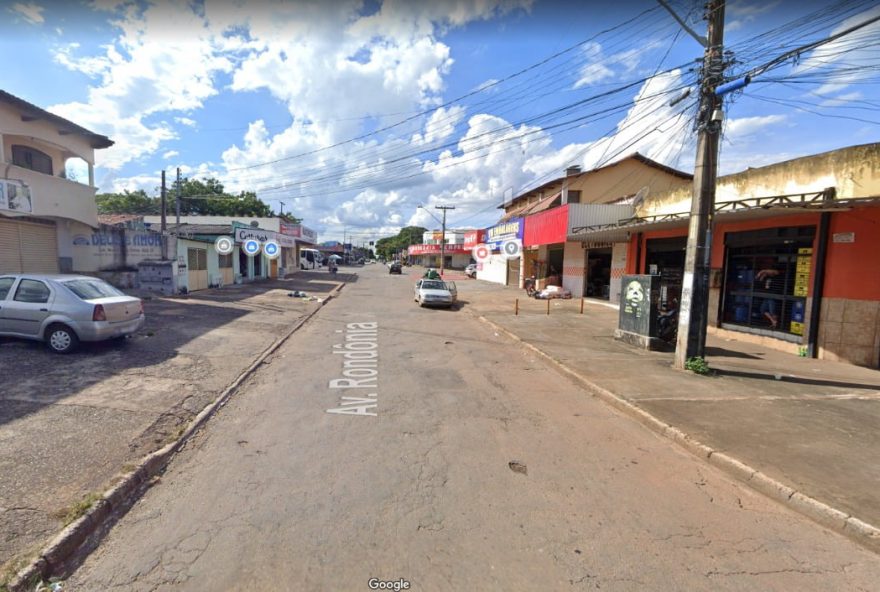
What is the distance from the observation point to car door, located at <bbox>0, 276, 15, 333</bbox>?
23.4 feet

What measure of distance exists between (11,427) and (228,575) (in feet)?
12.4

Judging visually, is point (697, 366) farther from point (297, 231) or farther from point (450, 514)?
point (297, 231)

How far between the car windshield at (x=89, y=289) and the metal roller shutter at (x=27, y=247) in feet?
29.0

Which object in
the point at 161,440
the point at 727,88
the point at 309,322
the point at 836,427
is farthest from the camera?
the point at 309,322

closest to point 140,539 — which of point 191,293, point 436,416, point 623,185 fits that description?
point 436,416

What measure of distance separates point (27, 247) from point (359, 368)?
15044mm

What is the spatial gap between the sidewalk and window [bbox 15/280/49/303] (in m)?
9.75

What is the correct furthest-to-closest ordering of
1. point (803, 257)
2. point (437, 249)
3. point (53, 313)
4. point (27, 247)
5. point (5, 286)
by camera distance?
point (437, 249) < point (27, 247) < point (803, 257) < point (5, 286) < point (53, 313)

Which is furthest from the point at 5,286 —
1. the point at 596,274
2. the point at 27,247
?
the point at 596,274

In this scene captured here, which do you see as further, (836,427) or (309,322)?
(309,322)

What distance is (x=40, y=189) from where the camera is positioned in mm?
14234

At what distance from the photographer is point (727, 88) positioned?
22.7 ft

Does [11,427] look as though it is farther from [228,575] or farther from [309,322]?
[309,322]

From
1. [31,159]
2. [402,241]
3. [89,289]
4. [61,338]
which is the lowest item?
[61,338]
